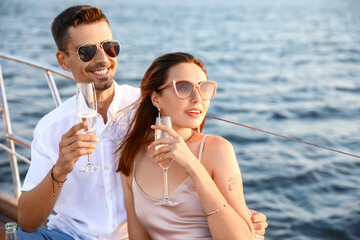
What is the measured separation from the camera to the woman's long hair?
2770 millimetres

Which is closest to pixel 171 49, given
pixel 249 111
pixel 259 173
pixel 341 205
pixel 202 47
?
pixel 202 47

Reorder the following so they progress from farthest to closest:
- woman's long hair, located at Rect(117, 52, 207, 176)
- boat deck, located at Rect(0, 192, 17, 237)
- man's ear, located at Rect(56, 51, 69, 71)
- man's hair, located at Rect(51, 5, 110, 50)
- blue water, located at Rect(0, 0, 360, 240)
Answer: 1. blue water, located at Rect(0, 0, 360, 240)
2. boat deck, located at Rect(0, 192, 17, 237)
3. man's ear, located at Rect(56, 51, 69, 71)
4. man's hair, located at Rect(51, 5, 110, 50)
5. woman's long hair, located at Rect(117, 52, 207, 176)

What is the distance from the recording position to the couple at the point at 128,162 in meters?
2.45

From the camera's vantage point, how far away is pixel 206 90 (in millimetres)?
2656

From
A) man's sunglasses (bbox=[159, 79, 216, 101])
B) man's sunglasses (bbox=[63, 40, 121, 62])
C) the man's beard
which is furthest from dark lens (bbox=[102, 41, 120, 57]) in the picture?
man's sunglasses (bbox=[159, 79, 216, 101])

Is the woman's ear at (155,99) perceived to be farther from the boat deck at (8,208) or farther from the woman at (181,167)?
the boat deck at (8,208)

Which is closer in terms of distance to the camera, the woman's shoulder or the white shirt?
the woman's shoulder

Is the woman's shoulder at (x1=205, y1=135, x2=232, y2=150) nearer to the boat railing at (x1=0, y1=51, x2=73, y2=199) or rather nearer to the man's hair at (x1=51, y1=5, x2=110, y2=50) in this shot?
the man's hair at (x1=51, y1=5, x2=110, y2=50)

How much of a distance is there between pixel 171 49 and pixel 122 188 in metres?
18.7

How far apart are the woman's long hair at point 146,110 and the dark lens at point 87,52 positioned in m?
0.36

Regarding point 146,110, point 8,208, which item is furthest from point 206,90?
point 8,208

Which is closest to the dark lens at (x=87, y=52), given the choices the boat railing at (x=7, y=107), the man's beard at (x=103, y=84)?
the man's beard at (x=103, y=84)

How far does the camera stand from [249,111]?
43.7 feet

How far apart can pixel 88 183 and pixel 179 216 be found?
63 centimetres
